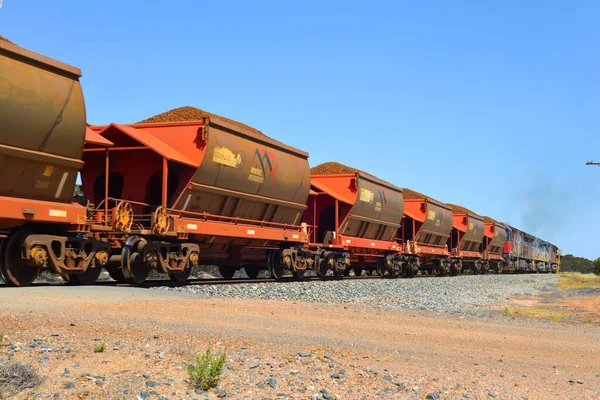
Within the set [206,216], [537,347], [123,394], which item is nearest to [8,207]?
[206,216]

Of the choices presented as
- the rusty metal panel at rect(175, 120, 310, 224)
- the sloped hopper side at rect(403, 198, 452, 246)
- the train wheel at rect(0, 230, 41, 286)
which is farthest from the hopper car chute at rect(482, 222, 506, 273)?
the train wheel at rect(0, 230, 41, 286)

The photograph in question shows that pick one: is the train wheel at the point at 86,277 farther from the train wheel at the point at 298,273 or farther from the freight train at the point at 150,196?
the train wheel at the point at 298,273

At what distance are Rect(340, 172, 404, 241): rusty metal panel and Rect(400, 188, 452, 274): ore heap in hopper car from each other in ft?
8.52

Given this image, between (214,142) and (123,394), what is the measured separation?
11.3 meters

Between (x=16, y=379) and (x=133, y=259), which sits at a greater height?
(x=133, y=259)

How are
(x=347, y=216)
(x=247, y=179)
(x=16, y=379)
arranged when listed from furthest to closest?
(x=347, y=216) → (x=247, y=179) → (x=16, y=379)

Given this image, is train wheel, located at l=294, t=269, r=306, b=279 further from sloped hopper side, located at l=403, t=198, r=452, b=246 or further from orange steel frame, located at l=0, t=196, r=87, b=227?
sloped hopper side, located at l=403, t=198, r=452, b=246

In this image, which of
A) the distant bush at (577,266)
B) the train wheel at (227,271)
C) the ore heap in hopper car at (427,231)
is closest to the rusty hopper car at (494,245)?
the ore heap in hopper car at (427,231)

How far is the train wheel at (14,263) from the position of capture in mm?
12312

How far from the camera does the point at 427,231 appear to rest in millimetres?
34281

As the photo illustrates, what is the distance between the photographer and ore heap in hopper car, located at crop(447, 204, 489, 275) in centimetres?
4003

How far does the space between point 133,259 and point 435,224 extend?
76.0ft

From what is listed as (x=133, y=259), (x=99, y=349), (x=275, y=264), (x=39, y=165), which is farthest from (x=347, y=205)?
(x=99, y=349)

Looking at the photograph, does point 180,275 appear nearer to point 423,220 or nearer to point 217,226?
point 217,226
